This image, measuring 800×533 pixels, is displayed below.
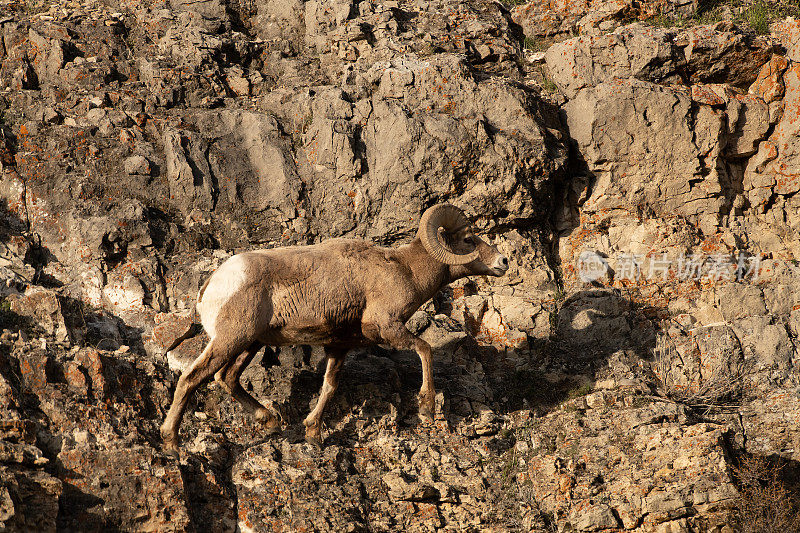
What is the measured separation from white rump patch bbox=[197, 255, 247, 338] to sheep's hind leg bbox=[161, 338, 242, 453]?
20 centimetres

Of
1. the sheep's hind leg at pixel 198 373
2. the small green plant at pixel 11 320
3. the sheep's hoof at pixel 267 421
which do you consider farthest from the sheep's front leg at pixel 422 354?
the small green plant at pixel 11 320

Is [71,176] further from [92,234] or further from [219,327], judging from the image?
[219,327]

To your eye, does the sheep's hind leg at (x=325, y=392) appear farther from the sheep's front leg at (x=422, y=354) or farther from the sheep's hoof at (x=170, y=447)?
the sheep's hoof at (x=170, y=447)

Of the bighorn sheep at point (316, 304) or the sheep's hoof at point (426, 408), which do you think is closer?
the bighorn sheep at point (316, 304)

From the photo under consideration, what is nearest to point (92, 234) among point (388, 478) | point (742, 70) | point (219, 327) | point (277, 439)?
point (219, 327)

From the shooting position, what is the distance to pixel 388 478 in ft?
29.4

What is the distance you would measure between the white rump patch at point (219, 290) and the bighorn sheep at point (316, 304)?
1 centimetres

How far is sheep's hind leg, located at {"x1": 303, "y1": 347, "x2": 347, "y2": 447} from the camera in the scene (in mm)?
9398

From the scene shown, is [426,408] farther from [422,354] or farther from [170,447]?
[170,447]

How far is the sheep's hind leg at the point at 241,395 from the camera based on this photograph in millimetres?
9328

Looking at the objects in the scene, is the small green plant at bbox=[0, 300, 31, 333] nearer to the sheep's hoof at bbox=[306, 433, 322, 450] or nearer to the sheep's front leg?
the sheep's hoof at bbox=[306, 433, 322, 450]

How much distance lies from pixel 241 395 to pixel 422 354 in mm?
2124

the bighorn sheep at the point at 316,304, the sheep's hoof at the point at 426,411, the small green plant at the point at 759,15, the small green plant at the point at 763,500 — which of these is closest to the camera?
the small green plant at the point at 763,500

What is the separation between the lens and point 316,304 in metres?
9.48
